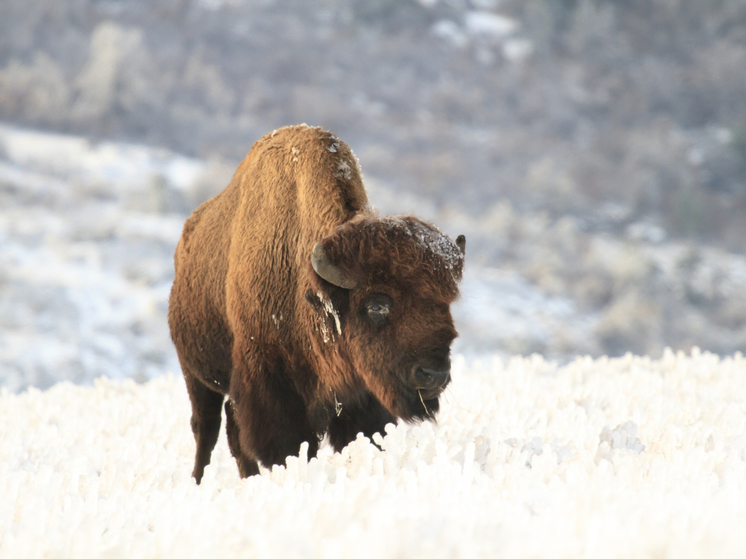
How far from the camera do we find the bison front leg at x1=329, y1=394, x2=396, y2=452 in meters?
4.05

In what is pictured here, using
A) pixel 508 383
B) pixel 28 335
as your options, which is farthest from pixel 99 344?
pixel 508 383

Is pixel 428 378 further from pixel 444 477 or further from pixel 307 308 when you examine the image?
pixel 307 308

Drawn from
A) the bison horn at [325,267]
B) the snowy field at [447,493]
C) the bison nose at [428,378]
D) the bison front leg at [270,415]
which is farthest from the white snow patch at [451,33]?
the bison nose at [428,378]

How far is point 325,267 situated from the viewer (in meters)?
3.47

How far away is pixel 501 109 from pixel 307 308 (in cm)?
4412

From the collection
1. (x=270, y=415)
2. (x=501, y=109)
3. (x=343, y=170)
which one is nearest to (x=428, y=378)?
(x=270, y=415)

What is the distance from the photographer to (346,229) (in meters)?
3.56

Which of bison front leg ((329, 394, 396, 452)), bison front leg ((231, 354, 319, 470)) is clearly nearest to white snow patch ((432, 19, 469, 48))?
bison front leg ((329, 394, 396, 452))

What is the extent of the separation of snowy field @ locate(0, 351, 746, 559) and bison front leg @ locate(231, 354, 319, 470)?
489 millimetres

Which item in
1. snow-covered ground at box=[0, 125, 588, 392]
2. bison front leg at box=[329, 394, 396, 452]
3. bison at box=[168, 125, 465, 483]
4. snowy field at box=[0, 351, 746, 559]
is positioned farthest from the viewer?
snow-covered ground at box=[0, 125, 588, 392]

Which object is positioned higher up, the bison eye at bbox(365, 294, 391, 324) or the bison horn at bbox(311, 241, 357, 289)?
the bison horn at bbox(311, 241, 357, 289)

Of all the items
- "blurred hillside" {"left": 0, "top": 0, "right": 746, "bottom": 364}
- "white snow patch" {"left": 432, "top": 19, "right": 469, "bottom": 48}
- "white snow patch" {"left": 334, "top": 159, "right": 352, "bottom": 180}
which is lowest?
"white snow patch" {"left": 334, "top": 159, "right": 352, "bottom": 180}

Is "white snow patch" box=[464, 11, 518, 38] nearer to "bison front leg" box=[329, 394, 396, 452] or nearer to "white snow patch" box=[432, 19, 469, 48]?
"white snow patch" box=[432, 19, 469, 48]

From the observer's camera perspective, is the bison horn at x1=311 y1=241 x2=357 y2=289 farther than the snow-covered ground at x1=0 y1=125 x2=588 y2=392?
No
